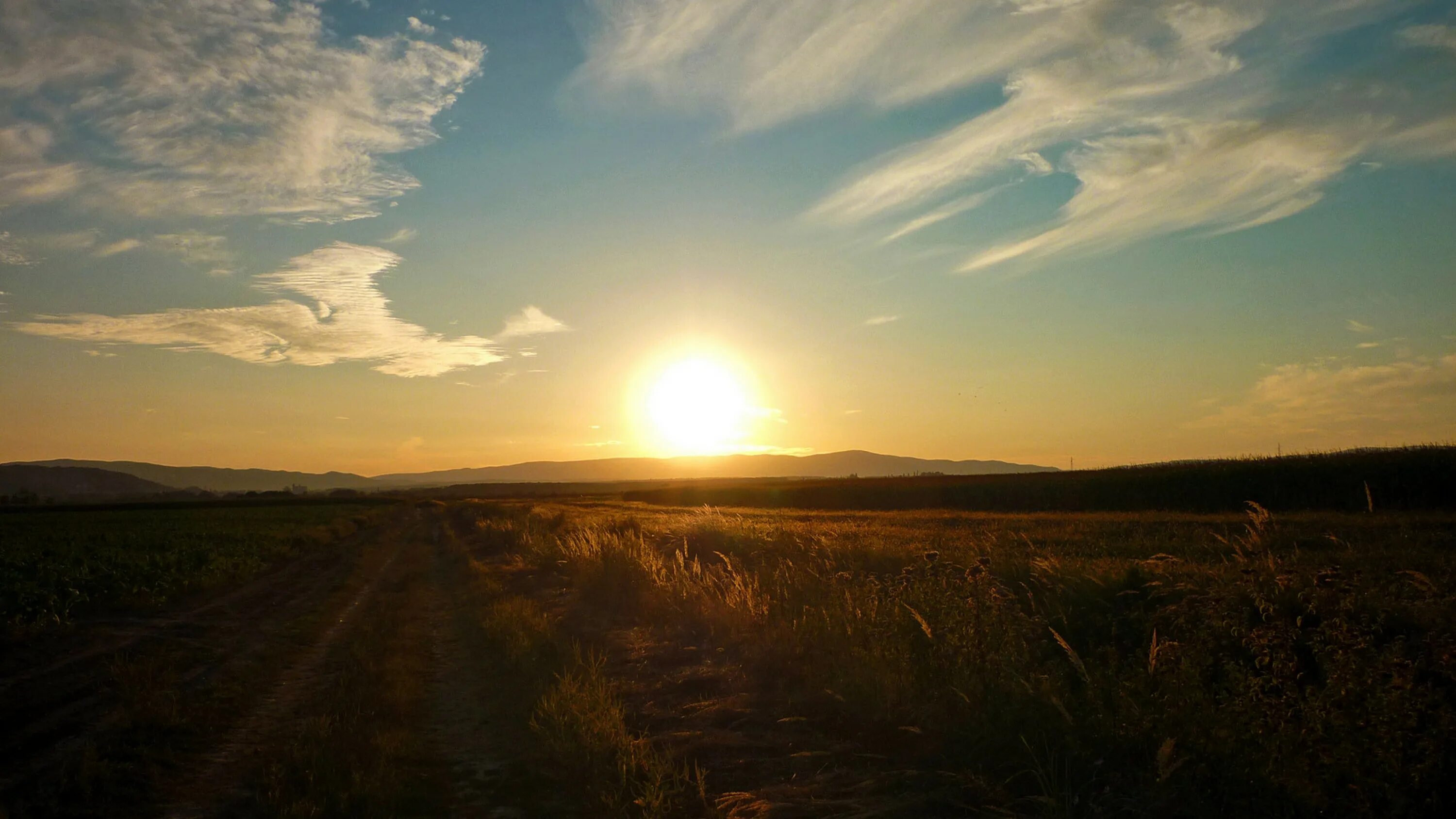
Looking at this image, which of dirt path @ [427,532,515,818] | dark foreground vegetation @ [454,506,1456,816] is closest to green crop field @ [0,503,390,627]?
dirt path @ [427,532,515,818]

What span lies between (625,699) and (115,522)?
61254mm

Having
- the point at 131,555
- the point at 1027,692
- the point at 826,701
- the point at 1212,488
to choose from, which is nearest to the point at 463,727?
the point at 826,701

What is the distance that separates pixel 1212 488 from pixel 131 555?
47107 mm

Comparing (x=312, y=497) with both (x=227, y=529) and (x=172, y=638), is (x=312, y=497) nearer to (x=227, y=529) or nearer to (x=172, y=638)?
(x=227, y=529)

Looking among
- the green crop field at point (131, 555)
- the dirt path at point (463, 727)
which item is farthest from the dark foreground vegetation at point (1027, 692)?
the green crop field at point (131, 555)

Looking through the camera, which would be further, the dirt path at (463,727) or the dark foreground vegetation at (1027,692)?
the dirt path at (463,727)

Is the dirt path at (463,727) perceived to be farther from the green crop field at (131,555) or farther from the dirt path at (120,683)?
the green crop field at (131,555)

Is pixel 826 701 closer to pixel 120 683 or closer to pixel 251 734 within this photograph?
pixel 251 734

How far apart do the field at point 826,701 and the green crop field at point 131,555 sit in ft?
13.2

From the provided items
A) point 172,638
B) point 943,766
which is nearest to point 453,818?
point 943,766

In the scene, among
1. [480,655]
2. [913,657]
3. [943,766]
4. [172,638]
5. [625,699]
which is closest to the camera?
[943,766]

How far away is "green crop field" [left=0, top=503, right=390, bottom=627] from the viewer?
18.1 m

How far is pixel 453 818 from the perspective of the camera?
607 cm

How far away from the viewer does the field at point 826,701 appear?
4906 millimetres
